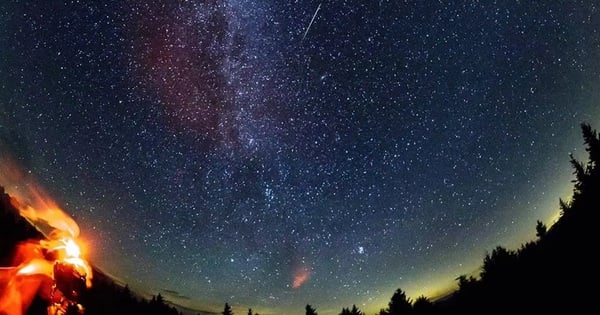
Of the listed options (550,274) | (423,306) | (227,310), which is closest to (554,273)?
(550,274)

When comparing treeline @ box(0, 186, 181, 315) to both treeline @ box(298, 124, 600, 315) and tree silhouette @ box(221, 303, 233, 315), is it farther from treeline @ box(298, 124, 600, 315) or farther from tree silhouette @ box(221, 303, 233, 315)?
treeline @ box(298, 124, 600, 315)

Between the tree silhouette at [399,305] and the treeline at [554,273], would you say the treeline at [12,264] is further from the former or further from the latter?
the treeline at [554,273]

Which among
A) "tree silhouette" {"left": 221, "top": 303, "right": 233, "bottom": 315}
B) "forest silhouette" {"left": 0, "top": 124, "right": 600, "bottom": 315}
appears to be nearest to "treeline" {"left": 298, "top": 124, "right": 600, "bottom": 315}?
"forest silhouette" {"left": 0, "top": 124, "right": 600, "bottom": 315}

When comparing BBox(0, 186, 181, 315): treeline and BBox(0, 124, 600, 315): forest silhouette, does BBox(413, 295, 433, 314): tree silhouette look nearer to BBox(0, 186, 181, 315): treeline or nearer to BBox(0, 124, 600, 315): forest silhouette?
BBox(0, 124, 600, 315): forest silhouette

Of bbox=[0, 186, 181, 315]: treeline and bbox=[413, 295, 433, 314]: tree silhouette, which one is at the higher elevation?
bbox=[0, 186, 181, 315]: treeline

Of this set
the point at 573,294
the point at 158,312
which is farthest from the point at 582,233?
the point at 158,312

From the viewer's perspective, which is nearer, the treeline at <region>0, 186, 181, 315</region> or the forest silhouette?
the forest silhouette

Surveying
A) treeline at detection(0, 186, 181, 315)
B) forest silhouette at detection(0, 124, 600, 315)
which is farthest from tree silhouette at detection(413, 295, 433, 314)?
treeline at detection(0, 186, 181, 315)

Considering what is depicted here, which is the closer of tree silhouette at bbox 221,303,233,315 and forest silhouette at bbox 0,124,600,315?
forest silhouette at bbox 0,124,600,315

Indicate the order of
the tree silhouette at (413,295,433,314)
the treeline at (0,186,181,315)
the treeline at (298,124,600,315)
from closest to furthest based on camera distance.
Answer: the treeline at (298,124,600,315) < the tree silhouette at (413,295,433,314) < the treeline at (0,186,181,315)

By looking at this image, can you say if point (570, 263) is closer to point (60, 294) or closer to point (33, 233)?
point (60, 294)

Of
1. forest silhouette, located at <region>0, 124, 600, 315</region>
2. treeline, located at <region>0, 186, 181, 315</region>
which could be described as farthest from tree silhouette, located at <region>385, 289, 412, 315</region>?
treeline, located at <region>0, 186, 181, 315</region>

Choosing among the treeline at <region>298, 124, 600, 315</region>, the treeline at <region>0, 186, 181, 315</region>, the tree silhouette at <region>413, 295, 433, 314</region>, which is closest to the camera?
the treeline at <region>298, 124, 600, 315</region>

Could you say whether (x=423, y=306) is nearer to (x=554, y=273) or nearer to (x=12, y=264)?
(x=554, y=273)
